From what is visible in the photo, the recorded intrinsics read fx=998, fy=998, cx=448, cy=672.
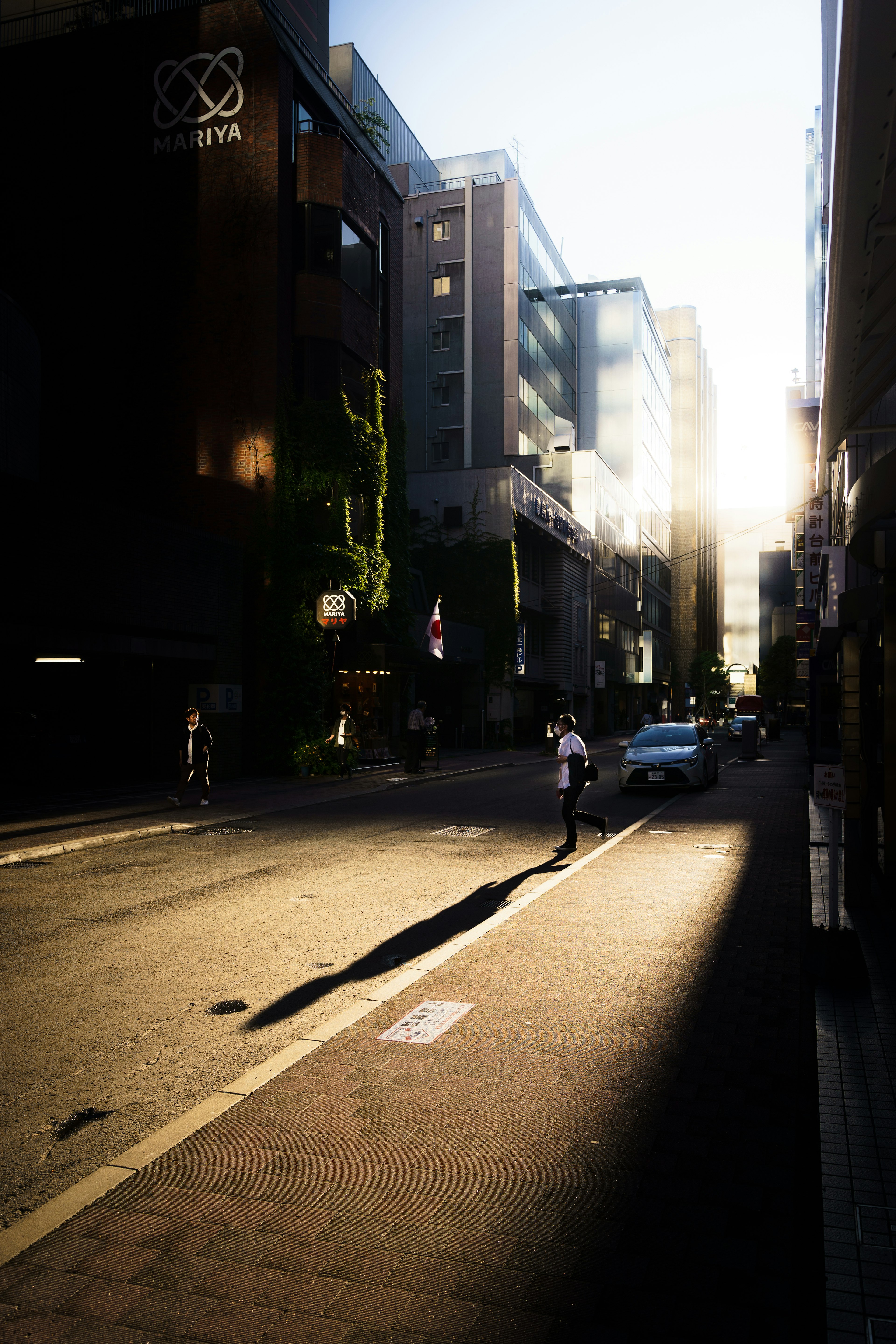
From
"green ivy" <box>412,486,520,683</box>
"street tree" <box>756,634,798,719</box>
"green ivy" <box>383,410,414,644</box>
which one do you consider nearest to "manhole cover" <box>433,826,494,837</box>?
"green ivy" <box>383,410,414,644</box>

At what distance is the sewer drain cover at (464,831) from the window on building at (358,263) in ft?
66.3

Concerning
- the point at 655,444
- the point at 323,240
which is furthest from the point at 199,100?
the point at 655,444

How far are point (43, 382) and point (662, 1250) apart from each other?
105ft

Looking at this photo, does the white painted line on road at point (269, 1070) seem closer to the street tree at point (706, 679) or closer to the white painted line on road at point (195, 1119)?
the white painted line on road at point (195, 1119)

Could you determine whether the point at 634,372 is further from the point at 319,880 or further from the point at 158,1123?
the point at 158,1123

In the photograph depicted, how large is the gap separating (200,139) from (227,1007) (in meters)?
28.5

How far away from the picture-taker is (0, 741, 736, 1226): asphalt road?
15.2 ft

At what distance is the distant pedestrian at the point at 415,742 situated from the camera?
2725 cm

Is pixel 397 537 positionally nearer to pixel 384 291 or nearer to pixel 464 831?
pixel 384 291

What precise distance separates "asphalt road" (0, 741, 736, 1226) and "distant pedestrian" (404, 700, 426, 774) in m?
11.3

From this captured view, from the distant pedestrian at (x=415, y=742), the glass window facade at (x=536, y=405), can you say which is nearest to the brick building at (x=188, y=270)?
the distant pedestrian at (x=415, y=742)

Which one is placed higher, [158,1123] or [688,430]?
[688,430]

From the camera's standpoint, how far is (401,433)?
32875 mm

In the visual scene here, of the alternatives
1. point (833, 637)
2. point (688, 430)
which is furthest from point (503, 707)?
point (688, 430)
